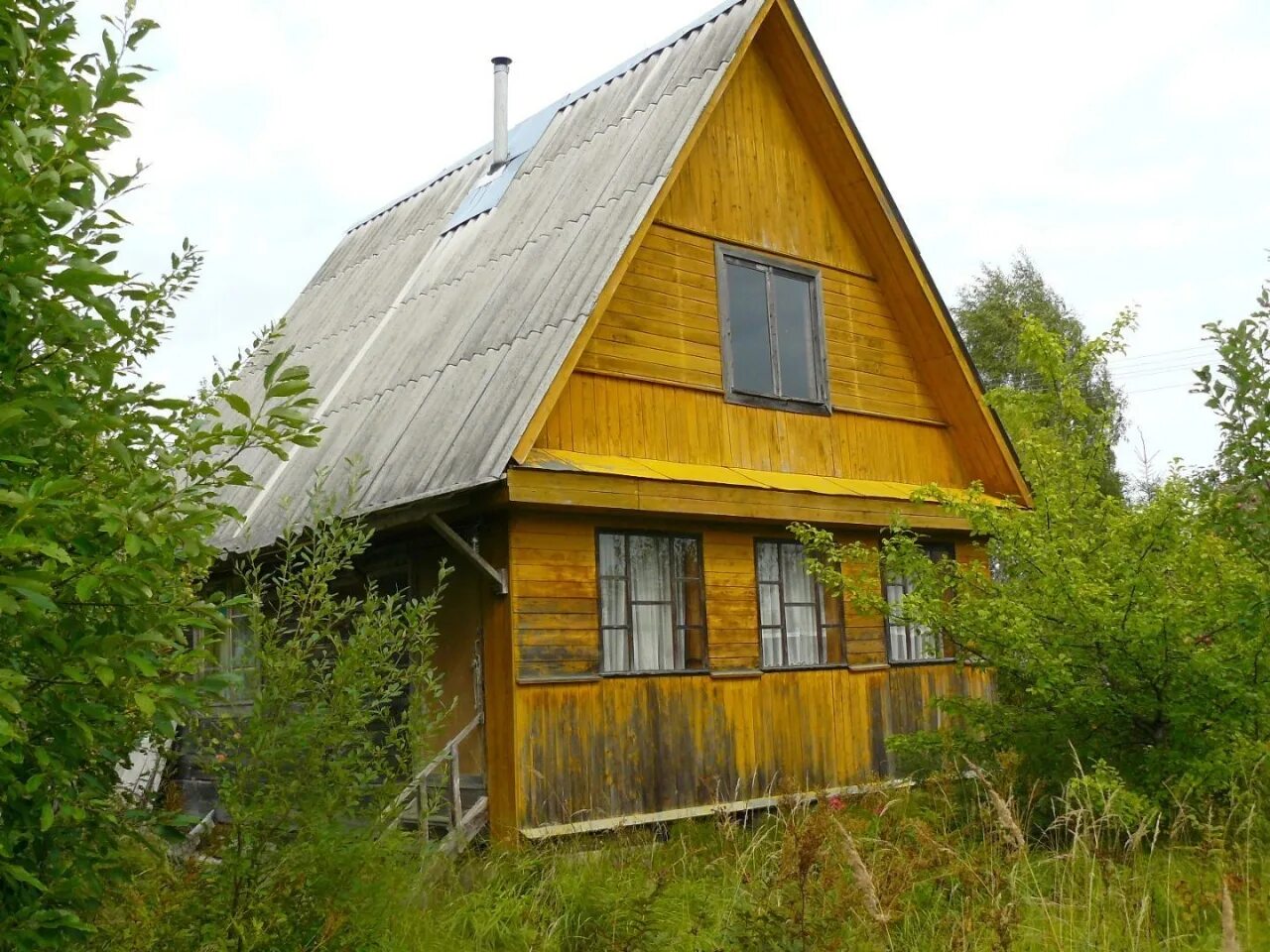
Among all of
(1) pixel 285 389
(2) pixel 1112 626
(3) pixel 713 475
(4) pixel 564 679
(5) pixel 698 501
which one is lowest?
(4) pixel 564 679

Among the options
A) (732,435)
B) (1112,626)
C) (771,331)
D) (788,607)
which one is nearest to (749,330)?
(771,331)

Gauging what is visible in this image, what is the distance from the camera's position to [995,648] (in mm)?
8266

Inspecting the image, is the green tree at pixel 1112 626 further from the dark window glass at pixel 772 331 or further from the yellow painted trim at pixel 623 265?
the dark window glass at pixel 772 331

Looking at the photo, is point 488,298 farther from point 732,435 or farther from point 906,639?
point 906,639

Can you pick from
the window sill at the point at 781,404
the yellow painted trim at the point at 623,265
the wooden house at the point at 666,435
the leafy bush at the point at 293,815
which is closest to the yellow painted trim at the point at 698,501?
the wooden house at the point at 666,435

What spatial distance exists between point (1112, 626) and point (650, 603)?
370 centimetres

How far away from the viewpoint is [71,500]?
3.40 meters

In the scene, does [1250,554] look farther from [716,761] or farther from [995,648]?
[716,761]

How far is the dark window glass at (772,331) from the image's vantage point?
1128cm

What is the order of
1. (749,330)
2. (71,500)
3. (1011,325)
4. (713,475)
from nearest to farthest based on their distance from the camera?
(71,500) → (713,475) → (749,330) → (1011,325)

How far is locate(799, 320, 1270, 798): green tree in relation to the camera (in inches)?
291

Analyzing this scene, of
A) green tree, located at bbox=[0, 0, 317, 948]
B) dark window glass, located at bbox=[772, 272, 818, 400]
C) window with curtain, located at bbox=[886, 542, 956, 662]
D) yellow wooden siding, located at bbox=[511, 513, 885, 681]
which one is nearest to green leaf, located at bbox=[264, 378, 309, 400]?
green tree, located at bbox=[0, 0, 317, 948]

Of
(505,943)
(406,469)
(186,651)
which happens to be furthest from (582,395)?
(186,651)

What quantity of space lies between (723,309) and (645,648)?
3155 millimetres
